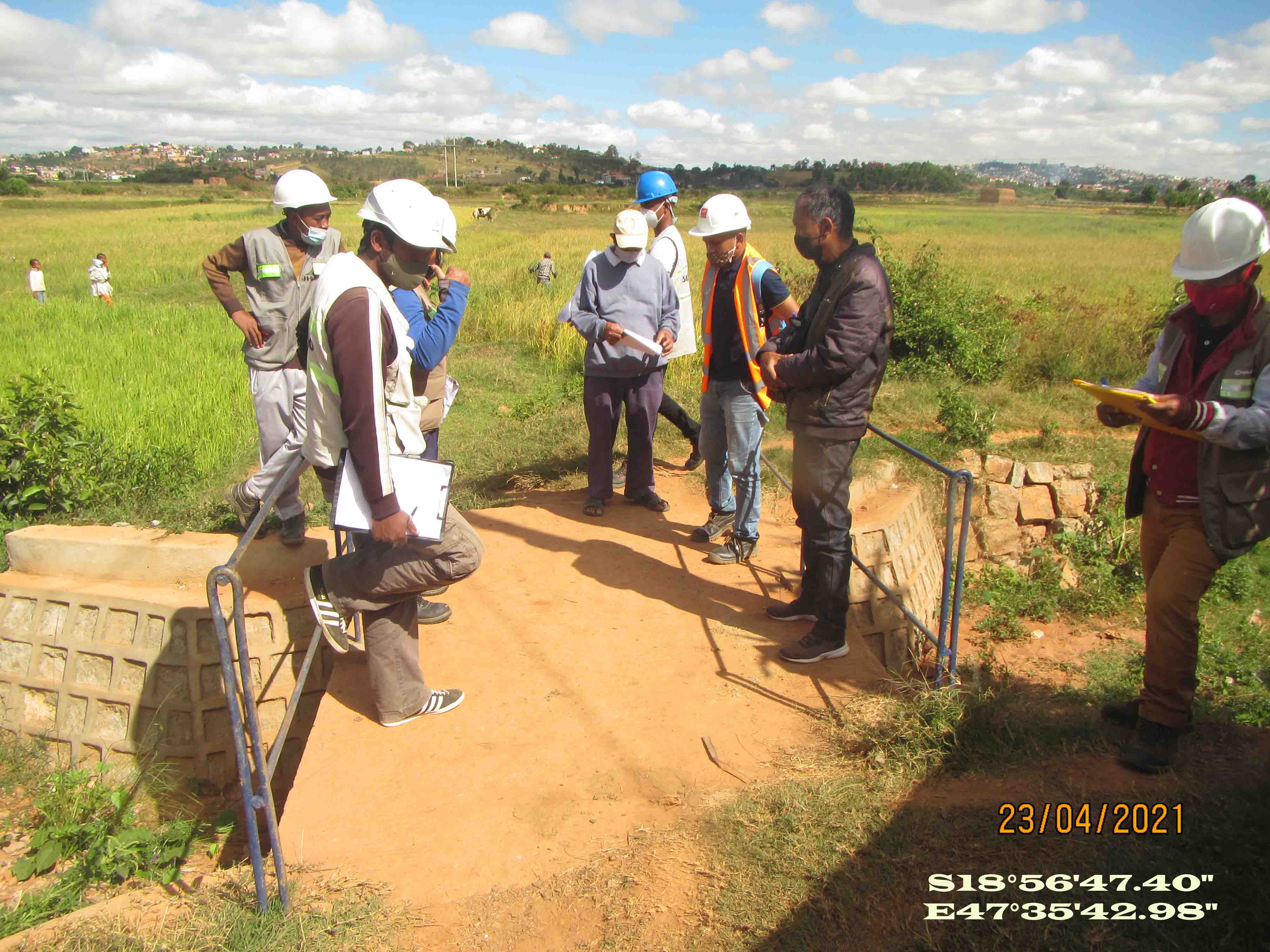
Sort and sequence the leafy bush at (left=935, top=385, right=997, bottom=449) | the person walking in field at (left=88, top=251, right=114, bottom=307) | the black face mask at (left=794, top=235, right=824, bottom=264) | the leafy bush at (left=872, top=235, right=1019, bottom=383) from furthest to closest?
the person walking in field at (left=88, top=251, right=114, bottom=307) < the leafy bush at (left=872, top=235, right=1019, bottom=383) < the leafy bush at (left=935, top=385, right=997, bottom=449) < the black face mask at (left=794, top=235, right=824, bottom=264)

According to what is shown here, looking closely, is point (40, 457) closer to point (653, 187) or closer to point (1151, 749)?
point (653, 187)

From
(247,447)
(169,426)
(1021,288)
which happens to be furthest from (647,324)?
(1021,288)

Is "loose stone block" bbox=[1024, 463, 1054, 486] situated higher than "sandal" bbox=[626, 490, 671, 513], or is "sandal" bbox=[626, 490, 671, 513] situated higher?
"sandal" bbox=[626, 490, 671, 513]

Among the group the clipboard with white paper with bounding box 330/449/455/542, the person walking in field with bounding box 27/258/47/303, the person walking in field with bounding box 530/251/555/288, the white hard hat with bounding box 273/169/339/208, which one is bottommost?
Result: the clipboard with white paper with bounding box 330/449/455/542

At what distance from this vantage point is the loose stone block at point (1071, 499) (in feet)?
24.1

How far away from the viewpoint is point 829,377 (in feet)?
11.9

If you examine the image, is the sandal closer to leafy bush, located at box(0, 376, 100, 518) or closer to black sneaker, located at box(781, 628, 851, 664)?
black sneaker, located at box(781, 628, 851, 664)

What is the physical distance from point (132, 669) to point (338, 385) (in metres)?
2.47

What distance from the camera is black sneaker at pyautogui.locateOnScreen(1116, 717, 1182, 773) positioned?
10.3 ft

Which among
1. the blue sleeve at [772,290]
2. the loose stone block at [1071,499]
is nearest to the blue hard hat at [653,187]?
the blue sleeve at [772,290]

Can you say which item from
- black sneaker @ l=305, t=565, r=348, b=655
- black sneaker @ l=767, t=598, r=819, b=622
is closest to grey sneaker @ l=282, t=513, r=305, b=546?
black sneaker @ l=305, t=565, r=348, b=655

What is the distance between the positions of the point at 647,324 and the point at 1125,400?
3005mm

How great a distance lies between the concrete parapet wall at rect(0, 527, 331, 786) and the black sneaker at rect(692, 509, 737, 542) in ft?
7.48

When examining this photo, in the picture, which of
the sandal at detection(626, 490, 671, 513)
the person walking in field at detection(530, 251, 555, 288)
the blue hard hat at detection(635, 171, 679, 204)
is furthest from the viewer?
the person walking in field at detection(530, 251, 555, 288)
